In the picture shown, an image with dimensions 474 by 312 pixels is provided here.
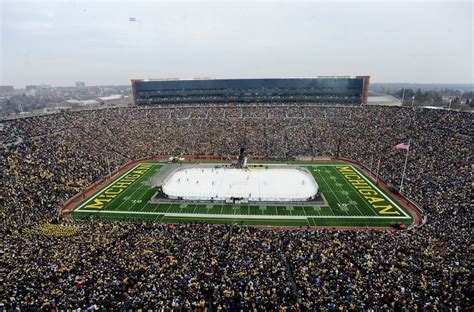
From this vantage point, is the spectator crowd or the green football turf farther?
the green football turf

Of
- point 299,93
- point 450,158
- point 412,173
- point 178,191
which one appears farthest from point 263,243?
point 299,93

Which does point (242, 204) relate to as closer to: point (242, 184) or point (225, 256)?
point (242, 184)

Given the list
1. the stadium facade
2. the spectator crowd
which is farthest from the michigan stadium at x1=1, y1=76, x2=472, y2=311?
the stadium facade

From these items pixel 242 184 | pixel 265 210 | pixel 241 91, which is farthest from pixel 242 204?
pixel 241 91

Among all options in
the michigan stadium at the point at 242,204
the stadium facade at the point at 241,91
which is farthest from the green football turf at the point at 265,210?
the stadium facade at the point at 241,91

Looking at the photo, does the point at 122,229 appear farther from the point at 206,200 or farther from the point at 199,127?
the point at 199,127

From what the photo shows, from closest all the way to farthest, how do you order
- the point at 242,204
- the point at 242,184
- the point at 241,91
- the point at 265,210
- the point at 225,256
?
the point at 225,256
the point at 265,210
the point at 242,204
the point at 242,184
the point at 241,91

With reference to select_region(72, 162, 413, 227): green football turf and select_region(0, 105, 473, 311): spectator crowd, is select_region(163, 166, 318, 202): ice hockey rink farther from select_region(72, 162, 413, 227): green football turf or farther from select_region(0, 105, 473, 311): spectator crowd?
select_region(0, 105, 473, 311): spectator crowd
